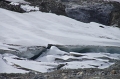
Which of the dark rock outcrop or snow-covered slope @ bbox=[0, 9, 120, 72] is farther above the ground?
the dark rock outcrop

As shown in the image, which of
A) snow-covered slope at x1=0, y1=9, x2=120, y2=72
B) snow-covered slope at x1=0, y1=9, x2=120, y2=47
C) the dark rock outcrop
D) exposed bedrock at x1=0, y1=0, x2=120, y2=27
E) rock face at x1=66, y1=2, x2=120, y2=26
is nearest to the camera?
snow-covered slope at x1=0, y1=9, x2=120, y2=72

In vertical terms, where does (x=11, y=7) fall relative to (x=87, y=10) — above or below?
above

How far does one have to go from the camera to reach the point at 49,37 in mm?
8836

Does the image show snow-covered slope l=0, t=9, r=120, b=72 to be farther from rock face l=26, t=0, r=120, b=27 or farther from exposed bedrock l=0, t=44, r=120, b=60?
rock face l=26, t=0, r=120, b=27

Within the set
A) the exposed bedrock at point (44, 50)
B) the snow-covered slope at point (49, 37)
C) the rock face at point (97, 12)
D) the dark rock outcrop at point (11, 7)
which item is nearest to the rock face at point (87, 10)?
the rock face at point (97, 12)

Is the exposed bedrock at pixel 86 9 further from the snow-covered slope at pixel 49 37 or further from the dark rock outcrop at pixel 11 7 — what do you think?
the snow-covered slope at pixel 49 37

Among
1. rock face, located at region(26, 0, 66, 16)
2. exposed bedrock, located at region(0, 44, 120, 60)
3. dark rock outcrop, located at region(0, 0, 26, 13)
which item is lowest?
exposed bedrock, located at region(0, 44, 120, 60)

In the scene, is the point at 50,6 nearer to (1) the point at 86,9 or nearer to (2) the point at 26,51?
(1) the point at 86,9

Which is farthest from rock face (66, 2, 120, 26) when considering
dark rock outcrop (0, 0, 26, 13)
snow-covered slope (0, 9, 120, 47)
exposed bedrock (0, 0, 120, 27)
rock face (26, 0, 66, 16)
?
dark rock outcrop (0, 0, 26, 13)

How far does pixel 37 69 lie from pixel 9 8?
6132mm

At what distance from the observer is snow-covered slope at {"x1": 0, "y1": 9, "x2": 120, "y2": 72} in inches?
260

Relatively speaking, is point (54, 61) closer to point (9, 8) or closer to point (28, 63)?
point (28, 63)

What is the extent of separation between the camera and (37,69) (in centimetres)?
609

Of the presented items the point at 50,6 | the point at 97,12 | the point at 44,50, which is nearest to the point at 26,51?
the point at 44,50
